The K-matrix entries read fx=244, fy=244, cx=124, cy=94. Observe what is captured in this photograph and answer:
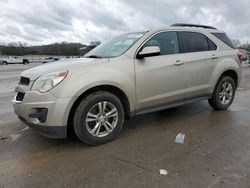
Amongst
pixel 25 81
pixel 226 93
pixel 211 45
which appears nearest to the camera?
pixel 25 81

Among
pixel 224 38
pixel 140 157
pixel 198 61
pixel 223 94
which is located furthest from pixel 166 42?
pixel 140 157

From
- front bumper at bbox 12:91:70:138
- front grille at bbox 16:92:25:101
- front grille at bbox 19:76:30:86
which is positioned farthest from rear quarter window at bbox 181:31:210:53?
front grille at bbox 16:92:25:101

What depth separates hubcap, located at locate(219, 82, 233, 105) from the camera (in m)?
5.52

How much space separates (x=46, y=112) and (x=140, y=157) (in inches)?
55.6

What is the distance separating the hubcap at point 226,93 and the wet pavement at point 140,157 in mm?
854

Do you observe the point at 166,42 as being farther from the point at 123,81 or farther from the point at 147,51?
the point at 123,81

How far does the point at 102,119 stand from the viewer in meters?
3.74

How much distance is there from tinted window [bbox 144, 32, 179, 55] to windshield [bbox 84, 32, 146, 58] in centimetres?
24

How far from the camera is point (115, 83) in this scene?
12.2 feet

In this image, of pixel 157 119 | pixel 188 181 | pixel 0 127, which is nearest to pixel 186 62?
pixel 157 119

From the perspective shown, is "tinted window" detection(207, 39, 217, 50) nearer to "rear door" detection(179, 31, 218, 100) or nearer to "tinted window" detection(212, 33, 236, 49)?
"rear door" detection(179, 31, 218, 100)

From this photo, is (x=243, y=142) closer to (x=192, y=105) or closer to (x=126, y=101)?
(x=126, y=101)

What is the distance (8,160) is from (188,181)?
2.35 meters

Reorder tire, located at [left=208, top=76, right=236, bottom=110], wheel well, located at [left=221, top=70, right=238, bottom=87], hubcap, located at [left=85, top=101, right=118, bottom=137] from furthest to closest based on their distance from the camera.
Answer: wheel well, located at [left=221, top=70, right=238, bottom=87] < tire, located at [left=208, top=76, right=236, bottom=110] < hubcap, located at [left=85, top=101, right=118, bottom=137]
